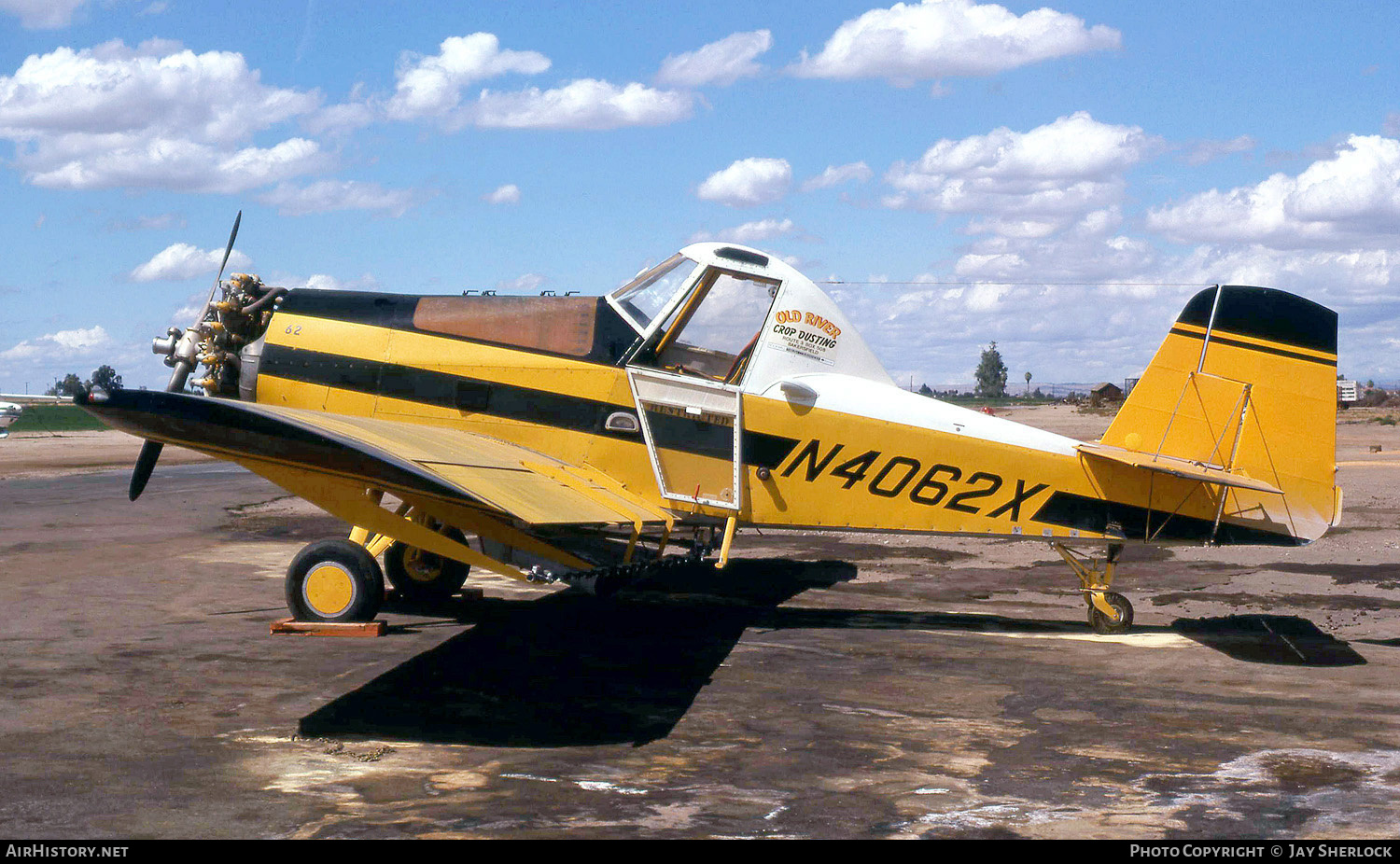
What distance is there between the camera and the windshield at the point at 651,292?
31.5 ft

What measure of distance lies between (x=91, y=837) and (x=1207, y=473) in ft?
27.3

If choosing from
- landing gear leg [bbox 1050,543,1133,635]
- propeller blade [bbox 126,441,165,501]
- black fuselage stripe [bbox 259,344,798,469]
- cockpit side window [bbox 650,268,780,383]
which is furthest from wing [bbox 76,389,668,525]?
landing gear leg [bbox 1050,543,1133,635]

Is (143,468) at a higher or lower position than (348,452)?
lower

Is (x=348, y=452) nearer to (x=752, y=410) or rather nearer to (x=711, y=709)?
(x=711, y=709)

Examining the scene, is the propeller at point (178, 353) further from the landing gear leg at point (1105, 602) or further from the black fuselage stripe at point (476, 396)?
the landing gear leg at point (1105, 602)

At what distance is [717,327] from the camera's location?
31.8ft

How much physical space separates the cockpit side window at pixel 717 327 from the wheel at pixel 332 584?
9.83 ft

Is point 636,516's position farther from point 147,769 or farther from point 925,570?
point 925,570

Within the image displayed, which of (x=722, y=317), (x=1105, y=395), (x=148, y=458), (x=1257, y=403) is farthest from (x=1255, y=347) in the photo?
(x=1105, y=395)

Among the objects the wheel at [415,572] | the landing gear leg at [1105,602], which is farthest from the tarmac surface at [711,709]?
the wheel at [415,572]

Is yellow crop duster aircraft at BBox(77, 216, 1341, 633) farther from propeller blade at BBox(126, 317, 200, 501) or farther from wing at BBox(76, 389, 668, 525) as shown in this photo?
wing at BBox(76, 389, 668, 525)

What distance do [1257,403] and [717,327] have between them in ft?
15.5

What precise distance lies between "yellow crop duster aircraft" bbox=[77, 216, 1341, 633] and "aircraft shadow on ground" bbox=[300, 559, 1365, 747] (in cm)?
81
